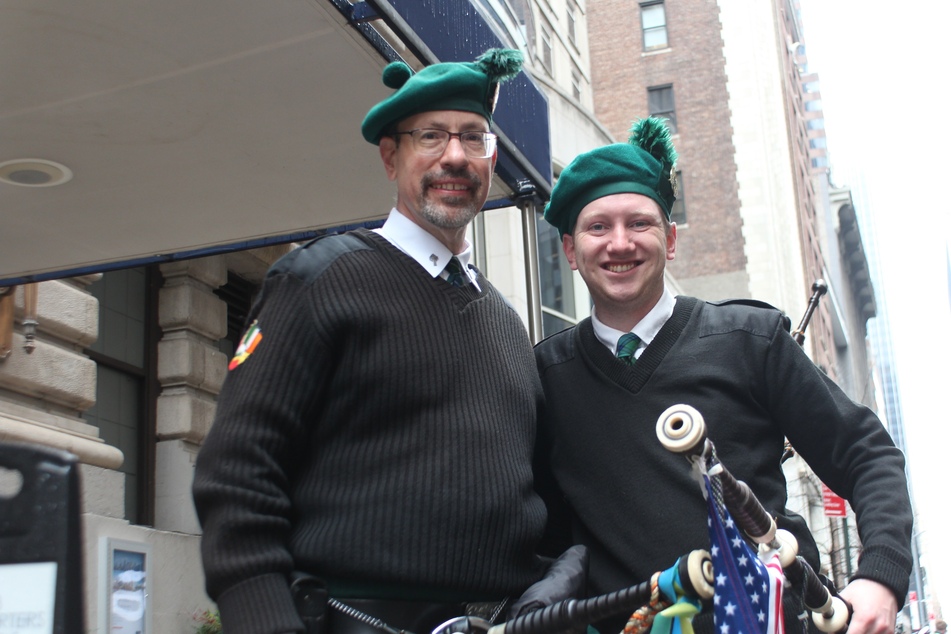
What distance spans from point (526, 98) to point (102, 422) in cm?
422

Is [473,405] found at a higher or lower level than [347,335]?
lower

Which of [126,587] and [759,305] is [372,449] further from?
[126,587]

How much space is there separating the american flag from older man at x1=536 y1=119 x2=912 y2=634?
63 cm

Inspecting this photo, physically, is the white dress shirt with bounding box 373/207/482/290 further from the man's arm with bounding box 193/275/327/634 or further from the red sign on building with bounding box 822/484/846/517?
the red sign on building with bounding box 822/484/846/517

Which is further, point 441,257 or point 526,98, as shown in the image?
point 526,98

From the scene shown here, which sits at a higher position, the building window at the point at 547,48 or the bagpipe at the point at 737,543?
the building window at the point at 547,48

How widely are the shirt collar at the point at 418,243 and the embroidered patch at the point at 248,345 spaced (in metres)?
0.47

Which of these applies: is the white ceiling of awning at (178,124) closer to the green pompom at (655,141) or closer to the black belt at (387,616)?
the green pompom at (655,141)

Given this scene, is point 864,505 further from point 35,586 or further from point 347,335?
point 35,586

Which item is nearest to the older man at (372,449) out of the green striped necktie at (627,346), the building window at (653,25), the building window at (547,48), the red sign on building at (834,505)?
the green striped necktie at (627,346)

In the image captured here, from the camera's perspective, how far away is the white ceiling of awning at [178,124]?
4.04m

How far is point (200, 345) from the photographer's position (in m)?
8.69

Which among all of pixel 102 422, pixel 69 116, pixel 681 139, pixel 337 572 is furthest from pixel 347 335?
pixel 681 139

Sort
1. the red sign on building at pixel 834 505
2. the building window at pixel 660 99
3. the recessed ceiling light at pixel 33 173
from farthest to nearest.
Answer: the building window at pixel 660 99, the red sign on building at pixel 834 505, the recessed ceiling light at pixel 33 173
